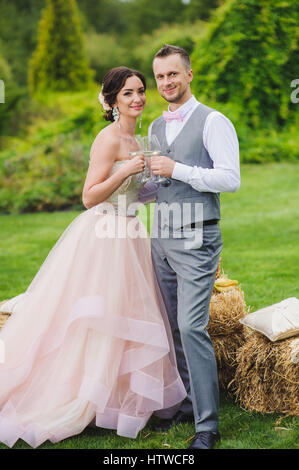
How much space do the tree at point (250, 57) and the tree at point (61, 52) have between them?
8667 mm

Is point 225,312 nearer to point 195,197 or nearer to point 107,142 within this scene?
point 195,197

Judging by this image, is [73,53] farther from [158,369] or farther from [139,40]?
[158,369]

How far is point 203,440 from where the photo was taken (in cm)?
312

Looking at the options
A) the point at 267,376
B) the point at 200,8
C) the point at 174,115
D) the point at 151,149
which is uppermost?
the point at 200,8

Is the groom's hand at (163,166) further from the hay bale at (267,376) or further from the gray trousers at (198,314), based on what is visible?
the hay bale at (267,376)

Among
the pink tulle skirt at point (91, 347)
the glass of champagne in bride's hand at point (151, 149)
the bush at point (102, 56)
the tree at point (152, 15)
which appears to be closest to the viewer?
the glass of champagne in bride's hand at point (151, 149)

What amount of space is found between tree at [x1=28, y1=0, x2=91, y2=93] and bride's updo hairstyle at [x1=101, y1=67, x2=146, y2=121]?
18.2 meters

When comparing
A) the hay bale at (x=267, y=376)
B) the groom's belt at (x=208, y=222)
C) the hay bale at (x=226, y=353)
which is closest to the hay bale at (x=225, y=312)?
the hay bale at (x=226, y=353)

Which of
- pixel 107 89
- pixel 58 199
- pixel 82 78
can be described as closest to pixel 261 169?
pixel 58 199

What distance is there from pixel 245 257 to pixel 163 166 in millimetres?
4381

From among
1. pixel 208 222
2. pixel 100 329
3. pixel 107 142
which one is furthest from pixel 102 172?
pixel 100 329

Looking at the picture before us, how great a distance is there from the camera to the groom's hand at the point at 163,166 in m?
3.09

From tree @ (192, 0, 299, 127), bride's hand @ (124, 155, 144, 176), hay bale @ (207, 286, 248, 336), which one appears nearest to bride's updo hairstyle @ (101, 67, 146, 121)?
bride's hand @ (124, 155, 144, 176)

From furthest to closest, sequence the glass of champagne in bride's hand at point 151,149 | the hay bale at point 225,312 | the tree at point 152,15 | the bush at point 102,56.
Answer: the tree at point 152,15, the bush at point 102,56, the hay bale at point 225,312, the glass of champagne in bride's hand at point 151,149
